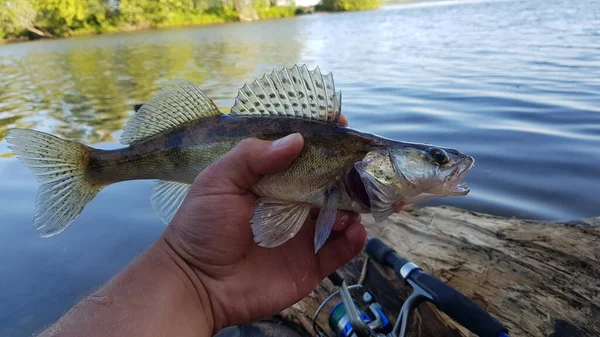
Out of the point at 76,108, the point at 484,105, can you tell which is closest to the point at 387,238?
the point at 484,105

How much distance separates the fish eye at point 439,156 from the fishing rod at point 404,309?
2.73 feet

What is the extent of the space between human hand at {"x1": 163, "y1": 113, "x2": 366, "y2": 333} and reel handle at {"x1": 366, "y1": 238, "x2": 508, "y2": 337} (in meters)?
0.44

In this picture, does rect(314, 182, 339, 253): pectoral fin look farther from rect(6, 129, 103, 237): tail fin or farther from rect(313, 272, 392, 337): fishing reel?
rect(6, 129, 103, 237): tail fin

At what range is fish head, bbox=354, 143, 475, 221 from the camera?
2.16 meters

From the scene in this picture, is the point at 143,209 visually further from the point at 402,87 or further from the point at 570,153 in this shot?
the point at 402,87

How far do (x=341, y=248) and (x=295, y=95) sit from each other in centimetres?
98

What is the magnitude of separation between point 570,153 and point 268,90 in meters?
5.74

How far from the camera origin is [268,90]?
8.50 ft

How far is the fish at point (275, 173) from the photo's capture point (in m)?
2.23

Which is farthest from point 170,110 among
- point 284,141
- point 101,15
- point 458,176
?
point 101,15

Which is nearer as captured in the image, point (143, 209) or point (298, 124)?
point (298, 124)

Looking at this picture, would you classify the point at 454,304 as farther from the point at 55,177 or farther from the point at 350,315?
the point at 55,177

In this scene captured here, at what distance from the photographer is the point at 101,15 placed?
173 feet

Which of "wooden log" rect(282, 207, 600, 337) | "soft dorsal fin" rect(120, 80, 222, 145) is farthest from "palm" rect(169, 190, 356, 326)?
"wooden log" rect(282, 207, 600, 337)
